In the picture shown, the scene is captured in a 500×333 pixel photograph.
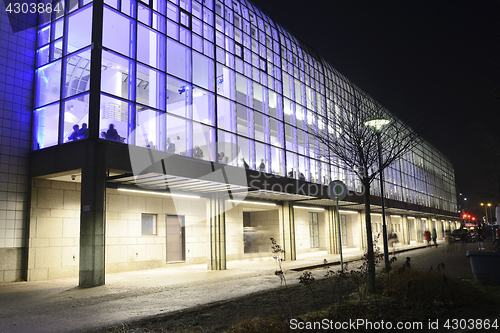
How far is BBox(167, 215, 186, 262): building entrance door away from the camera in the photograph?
2273 cm

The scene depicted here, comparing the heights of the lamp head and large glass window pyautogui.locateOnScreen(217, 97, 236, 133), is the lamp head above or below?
below

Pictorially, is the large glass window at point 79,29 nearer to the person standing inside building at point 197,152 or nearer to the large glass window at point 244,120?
the person standing inside building at point 197,152

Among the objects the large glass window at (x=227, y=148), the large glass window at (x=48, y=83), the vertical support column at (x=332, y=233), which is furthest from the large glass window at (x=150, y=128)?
the vertical support column at (x=332, y=233)

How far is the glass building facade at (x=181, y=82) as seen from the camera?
1622cm

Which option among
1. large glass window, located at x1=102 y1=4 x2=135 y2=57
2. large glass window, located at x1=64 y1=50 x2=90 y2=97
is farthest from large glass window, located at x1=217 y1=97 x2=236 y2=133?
large glass window, located at x1=64 y1=50 x2=90 y2=97

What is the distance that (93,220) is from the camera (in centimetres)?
1420

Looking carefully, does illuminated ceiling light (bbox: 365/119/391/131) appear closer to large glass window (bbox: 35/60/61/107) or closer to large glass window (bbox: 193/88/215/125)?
large glass window (bbox: 193/88/215/125)

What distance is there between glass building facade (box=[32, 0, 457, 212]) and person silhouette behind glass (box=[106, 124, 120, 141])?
4 centimetres

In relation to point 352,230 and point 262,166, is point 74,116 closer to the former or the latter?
point 262,166

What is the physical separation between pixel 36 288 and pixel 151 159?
6.11m

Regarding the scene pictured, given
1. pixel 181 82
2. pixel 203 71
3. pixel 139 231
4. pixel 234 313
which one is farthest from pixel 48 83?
pixel 234 313

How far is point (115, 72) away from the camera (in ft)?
53.9

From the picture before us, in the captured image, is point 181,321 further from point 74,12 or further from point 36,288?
point 74,12

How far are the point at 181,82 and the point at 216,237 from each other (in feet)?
26.3
